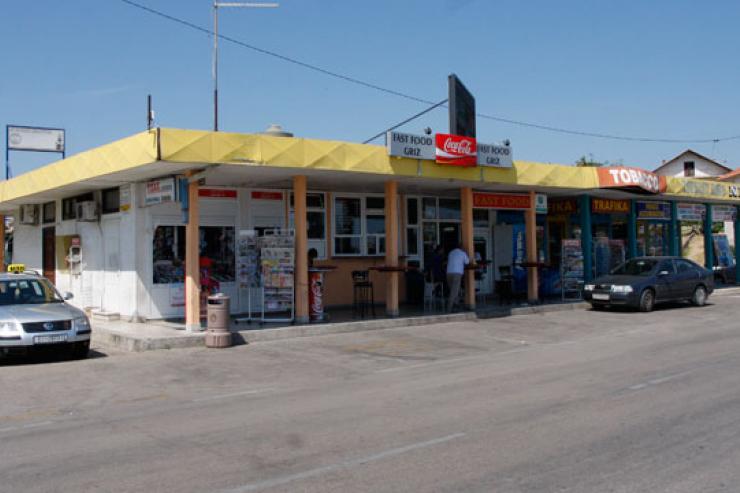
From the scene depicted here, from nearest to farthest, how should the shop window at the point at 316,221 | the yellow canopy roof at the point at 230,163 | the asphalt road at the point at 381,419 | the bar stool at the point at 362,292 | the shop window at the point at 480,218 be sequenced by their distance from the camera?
Result: the asphalt road at the point at 381,419, the yellow canopy roof at the point at 230,163, the bar stool at the point at 362,292, the shop window at the point at 316,221, the shop window at the point at 480,218

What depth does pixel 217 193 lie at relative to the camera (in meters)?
18.0

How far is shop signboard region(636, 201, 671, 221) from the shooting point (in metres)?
26.5

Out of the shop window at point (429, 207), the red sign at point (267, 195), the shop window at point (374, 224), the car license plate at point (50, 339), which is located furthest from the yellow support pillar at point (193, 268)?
the shop window at point (429, 207)

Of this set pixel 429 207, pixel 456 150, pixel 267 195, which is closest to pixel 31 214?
pixel 267 195

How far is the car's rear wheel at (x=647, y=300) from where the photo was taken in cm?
2036

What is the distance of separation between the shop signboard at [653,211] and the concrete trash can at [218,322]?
18046 mm

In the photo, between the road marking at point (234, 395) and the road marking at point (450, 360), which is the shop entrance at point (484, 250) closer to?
the road marking at point (450, 360)

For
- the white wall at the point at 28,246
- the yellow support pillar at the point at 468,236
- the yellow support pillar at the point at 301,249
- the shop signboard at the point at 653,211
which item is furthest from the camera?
the shop signboard at the point at 653,211

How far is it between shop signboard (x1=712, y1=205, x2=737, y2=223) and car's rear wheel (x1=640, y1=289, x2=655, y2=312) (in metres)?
11.4

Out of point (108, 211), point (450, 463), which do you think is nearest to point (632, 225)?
point (108, 211)

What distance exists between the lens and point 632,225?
2612 cm

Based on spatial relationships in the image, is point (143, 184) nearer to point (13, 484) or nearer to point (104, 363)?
point (104, 363)

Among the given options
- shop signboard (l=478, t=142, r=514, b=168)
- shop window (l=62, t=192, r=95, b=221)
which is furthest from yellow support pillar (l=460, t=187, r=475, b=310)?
shop window (l=62, t=192, r=95, b=221)

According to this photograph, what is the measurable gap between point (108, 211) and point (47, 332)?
6853 mm
